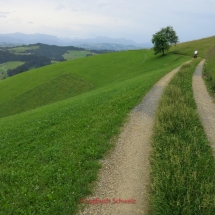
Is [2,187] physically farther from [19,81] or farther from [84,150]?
[19,81]

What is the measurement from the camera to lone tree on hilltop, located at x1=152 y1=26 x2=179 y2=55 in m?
64.3

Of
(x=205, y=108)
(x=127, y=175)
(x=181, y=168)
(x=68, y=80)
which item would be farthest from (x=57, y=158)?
(x=68, y=80)

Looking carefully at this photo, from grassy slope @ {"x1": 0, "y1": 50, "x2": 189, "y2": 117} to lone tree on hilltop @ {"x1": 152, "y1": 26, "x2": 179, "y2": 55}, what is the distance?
12.6 ft

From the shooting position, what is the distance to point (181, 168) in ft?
28.7

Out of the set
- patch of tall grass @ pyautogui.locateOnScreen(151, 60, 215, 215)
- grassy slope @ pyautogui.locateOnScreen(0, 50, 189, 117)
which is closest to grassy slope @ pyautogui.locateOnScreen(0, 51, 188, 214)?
patch of tall grass @ pyautogui.locateOnScreen(151, 60, 215, 215)

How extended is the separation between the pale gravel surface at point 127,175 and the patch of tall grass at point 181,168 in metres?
0.50

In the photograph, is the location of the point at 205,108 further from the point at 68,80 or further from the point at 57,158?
the point at 68,80

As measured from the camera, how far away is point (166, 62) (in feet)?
194

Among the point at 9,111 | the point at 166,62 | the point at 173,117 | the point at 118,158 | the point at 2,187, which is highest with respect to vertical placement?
the point at 166,62

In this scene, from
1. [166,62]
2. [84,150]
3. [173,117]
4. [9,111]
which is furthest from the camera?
[166,62]

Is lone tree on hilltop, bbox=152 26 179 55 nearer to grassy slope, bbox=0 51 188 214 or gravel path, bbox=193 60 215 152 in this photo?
gravel path, bbox=193 60 215 152

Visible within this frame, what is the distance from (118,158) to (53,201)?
13.5 ft

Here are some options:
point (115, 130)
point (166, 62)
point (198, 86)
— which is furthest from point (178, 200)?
point (166, 62)

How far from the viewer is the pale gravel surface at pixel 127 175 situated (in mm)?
7793
